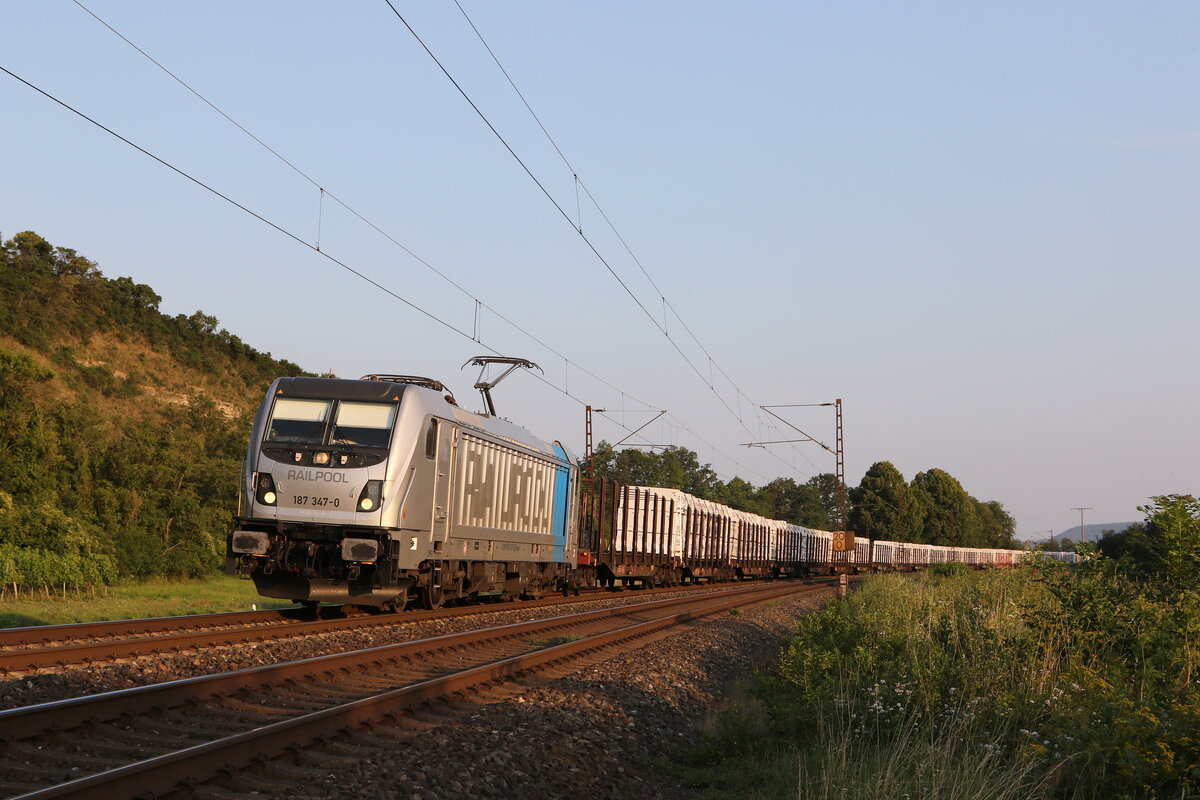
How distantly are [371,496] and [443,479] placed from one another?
2.03 metres

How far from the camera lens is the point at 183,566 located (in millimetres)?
28734

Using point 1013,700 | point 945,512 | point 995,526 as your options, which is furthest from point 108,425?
point 995,526

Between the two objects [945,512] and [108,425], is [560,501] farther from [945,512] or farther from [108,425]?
[945,512]

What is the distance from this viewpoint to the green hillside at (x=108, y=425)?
24.4 meters

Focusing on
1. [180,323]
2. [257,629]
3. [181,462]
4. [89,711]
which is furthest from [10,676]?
[180,323]

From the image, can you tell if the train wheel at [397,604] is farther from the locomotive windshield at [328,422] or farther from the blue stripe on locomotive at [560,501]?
the blue stripe on locomotive at [560,501]

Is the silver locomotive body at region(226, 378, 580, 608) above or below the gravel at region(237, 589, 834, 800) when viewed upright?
above

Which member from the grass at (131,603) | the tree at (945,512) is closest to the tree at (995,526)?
the tree at (945,512)

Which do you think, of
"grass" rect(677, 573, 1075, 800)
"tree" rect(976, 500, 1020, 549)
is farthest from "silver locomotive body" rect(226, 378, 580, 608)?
"tree" rect(976, 500, 1020, 549)

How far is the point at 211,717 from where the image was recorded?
26.4 feet

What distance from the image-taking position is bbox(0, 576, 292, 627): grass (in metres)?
16.2

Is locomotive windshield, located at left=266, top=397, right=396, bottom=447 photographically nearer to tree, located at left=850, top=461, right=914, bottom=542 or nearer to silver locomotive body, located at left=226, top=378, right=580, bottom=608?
silver locomotive body, located at left=226, top=378, right=580, bottom=608

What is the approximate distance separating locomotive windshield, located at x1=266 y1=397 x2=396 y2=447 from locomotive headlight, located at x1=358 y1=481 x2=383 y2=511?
600 mm

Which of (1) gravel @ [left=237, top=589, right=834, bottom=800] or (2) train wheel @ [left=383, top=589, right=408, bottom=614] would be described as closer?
(1) gravel @ [left=237, top=589, right=834, bottom=800]
